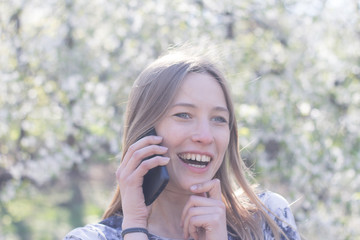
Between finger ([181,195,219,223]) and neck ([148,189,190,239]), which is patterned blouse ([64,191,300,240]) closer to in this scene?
neck ([148,189,190,239])

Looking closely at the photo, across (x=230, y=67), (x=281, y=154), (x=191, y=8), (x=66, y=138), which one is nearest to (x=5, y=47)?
(x=66, y=138)

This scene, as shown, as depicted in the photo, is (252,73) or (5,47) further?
(5,47)

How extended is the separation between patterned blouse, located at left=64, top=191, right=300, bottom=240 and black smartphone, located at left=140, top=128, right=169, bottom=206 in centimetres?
19

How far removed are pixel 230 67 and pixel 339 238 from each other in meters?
1.82

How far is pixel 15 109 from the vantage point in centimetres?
525

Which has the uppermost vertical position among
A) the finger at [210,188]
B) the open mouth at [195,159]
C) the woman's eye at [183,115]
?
the woman's eye at [183,115]

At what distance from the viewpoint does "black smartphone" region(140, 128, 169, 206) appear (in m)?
1.89

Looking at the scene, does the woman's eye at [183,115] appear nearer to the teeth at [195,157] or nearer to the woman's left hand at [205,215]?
the teeth at [195,157]

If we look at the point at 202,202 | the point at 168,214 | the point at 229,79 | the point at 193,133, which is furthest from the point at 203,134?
the point at 229,79

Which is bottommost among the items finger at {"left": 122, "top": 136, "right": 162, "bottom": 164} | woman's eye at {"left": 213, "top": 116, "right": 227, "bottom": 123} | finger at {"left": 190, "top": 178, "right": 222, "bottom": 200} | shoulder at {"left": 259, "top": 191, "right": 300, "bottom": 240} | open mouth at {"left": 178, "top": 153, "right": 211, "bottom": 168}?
shoulder at {"left": 259, "top": 191, "right": 300, "bottom": 240}

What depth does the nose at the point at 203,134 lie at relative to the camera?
1929 mm

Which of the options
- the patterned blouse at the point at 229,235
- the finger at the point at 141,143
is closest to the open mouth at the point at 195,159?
the finger at the point at 141,143

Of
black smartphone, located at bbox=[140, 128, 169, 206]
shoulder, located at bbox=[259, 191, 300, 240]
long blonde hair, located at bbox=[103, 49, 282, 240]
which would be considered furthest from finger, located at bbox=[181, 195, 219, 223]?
shoulder, located at bbox=[259, 191, 300, 240]

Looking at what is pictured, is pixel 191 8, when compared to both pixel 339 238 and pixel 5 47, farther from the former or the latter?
pixel 339 238
